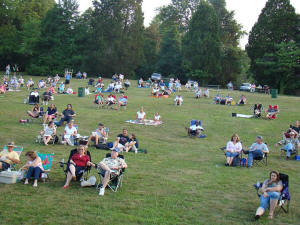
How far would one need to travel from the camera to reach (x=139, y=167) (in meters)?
10.6

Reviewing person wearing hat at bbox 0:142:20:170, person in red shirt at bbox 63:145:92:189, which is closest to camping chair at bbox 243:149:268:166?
person in red shirt at bbox 63:145:92:189

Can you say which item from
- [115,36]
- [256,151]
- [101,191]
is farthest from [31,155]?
[115,36]

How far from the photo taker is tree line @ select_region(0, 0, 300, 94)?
51062 mm

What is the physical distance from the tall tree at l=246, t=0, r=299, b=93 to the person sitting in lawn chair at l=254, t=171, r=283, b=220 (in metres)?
43.6

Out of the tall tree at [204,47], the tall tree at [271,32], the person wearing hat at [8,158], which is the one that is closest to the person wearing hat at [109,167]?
the person wearing hat at [8,158]

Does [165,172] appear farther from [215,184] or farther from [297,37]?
[297,37]

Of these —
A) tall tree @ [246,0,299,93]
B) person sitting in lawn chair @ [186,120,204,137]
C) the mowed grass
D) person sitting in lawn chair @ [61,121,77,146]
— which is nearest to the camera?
the mowed grass

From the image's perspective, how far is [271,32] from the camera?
5100 centimetres

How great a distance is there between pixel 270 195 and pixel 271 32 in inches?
1893

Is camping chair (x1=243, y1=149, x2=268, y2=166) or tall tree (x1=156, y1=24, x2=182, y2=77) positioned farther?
tall tree (x1=156, y1=24, x2=182, y2=77)

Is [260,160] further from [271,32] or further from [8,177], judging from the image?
[271,32]

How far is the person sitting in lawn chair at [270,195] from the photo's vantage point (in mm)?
7125

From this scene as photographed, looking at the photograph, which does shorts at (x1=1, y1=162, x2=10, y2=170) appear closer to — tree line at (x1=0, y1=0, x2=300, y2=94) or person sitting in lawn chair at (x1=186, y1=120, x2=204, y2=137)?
person sitting in lawn chair at (x1=186, y1=120, x2=204, y2=137)

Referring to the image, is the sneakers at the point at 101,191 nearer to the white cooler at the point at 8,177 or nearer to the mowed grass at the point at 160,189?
the mowed grass at the point at 160,189
